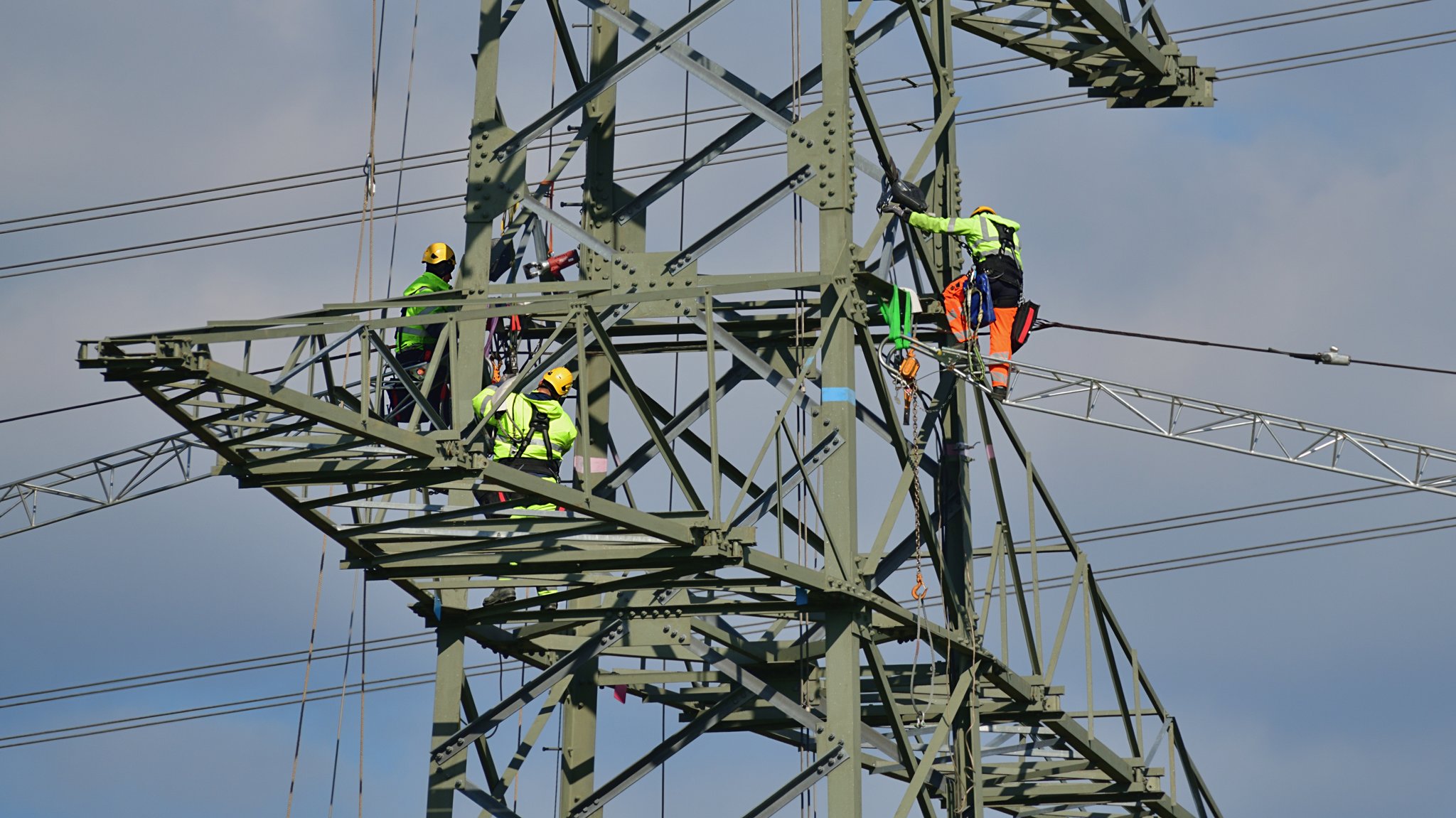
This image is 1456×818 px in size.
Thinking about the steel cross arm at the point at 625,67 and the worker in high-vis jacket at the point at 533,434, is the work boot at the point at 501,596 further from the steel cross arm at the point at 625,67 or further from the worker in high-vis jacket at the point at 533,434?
the steel cross arm at the point at 625,67

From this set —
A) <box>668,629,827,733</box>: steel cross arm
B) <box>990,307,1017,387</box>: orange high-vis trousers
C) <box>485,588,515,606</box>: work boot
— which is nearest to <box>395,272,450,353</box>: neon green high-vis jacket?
<box>485,588,515,606</box>: work boot

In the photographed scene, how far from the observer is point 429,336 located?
31.0 m

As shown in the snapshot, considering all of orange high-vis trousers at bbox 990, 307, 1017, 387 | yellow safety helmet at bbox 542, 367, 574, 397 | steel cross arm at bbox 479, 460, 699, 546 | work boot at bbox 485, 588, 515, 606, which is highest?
orange high-vis trousers at bbox 990, 307, 1017, 387

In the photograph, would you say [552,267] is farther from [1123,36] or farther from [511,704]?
[1123,36]

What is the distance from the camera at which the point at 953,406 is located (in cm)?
3069

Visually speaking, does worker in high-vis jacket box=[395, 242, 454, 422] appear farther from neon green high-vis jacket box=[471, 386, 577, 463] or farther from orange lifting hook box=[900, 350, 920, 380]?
orange lifting hook box=[900, 350, 920, 380]

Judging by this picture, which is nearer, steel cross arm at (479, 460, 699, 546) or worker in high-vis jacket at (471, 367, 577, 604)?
steel cross arm at (479, 460, 699, 546)

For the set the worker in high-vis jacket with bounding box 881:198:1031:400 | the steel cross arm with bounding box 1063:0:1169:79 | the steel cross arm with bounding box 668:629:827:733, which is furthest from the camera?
the steel cross arm with bounding box 1063:0:1169:79

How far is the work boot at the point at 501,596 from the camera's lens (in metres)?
28.7

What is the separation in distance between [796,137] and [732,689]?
655cm

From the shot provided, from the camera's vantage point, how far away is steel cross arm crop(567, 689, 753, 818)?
92.0 feet

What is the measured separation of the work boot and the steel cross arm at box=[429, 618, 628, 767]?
93cm

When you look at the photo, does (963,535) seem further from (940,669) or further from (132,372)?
(132,372)

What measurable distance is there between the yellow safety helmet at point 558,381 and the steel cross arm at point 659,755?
12.3 ft
